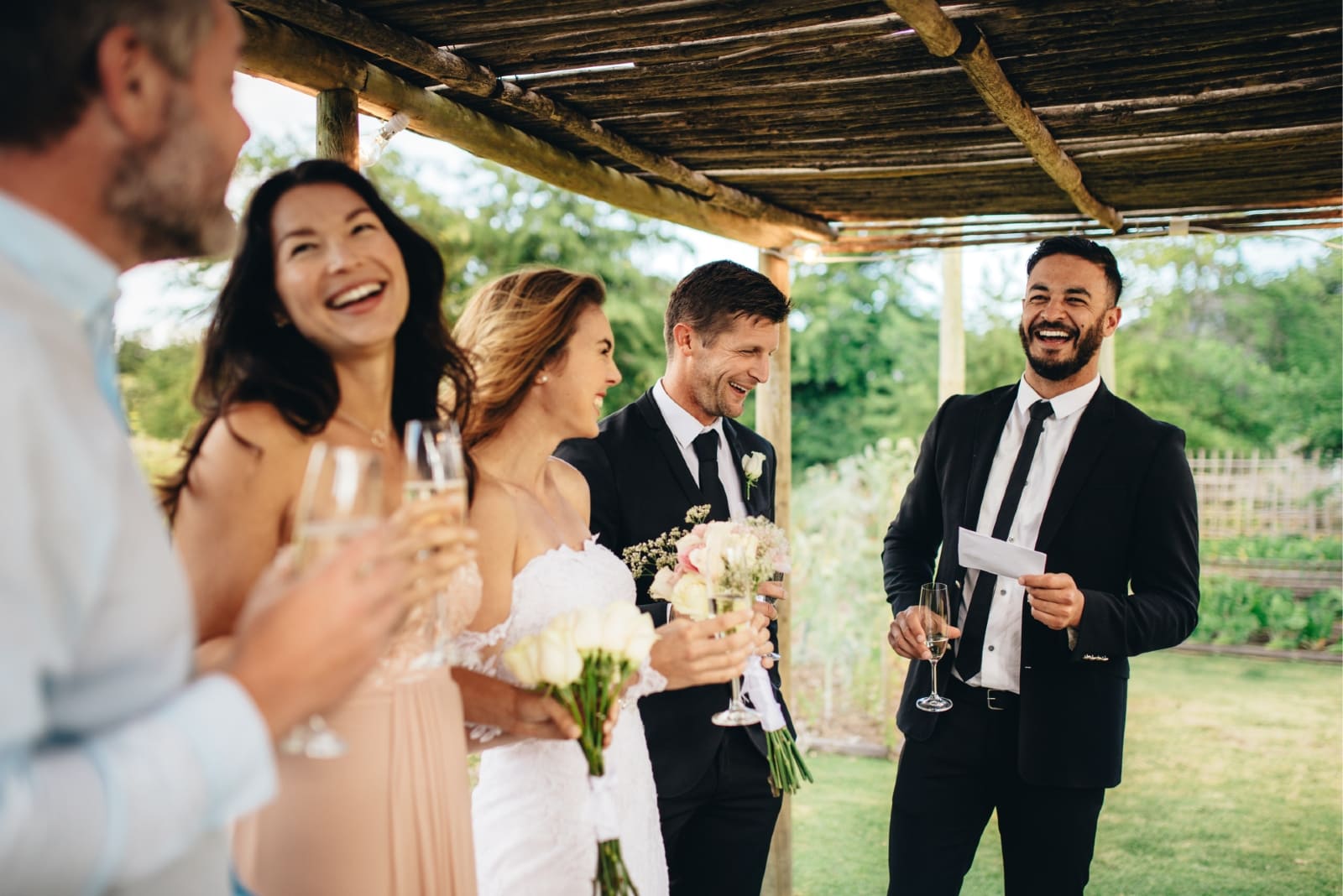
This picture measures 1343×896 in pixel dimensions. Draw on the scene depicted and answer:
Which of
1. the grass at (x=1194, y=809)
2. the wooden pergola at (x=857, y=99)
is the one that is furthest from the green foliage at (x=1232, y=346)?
the wooden pergola at (x=857, y=99)

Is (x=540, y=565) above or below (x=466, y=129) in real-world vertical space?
below

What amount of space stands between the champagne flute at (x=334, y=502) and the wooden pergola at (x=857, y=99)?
1.65m

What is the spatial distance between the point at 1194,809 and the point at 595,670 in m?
5.90

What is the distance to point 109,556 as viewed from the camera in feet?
3.38

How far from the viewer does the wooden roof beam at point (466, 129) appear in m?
2.56

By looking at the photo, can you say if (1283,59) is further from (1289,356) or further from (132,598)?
(1289,356)

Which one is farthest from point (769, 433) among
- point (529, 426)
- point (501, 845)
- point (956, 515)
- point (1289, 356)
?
point (1289, 356)

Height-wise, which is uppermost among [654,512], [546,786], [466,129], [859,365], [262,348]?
[859,365]

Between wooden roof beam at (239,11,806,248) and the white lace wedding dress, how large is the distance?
4.31 feet

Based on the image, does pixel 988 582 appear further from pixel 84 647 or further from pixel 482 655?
pixel 84 647

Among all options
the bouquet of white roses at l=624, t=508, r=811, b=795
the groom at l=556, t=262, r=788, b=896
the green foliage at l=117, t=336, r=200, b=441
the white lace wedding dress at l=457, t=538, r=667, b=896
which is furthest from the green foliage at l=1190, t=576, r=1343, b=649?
the green foliage at l=117, t=336, r=200, b=441

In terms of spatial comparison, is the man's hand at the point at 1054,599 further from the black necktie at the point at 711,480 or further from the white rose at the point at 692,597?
the white rose at the point at 692,597

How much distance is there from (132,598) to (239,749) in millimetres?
180

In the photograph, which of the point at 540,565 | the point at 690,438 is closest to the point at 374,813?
the point at 540,565
